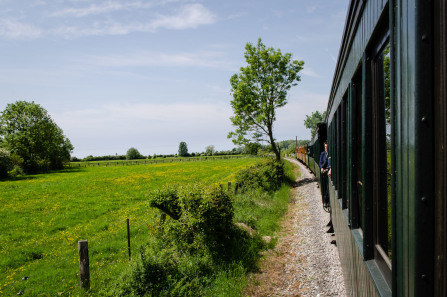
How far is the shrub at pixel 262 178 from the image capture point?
16594mm

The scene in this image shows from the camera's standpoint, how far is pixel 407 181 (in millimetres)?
1178

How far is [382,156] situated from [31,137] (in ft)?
199

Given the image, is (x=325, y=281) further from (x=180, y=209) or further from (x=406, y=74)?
(x=406, y=74)

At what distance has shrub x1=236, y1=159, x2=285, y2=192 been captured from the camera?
16.6m

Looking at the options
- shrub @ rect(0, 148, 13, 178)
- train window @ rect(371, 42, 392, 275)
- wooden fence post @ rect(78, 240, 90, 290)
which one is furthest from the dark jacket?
shrub @ rect(0, 148, 13, 178)

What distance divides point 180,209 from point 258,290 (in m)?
3.16

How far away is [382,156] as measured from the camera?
2084mm

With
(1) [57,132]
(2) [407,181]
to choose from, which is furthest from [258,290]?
(1) [57,132]

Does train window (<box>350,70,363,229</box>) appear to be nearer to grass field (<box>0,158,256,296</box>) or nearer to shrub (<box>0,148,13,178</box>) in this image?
grass field (<box>0,158,256,296</box>)

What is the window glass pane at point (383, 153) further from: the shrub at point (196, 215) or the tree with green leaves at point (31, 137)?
the tree with green leaves at point (31, 137)

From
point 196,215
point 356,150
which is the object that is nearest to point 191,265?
point 196,215

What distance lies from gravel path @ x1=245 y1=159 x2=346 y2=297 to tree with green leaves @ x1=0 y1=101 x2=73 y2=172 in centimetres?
5104

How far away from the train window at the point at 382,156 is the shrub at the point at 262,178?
13852mm

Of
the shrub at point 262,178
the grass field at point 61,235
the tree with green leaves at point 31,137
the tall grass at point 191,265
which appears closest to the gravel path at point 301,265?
the tall grass at point 191,265
